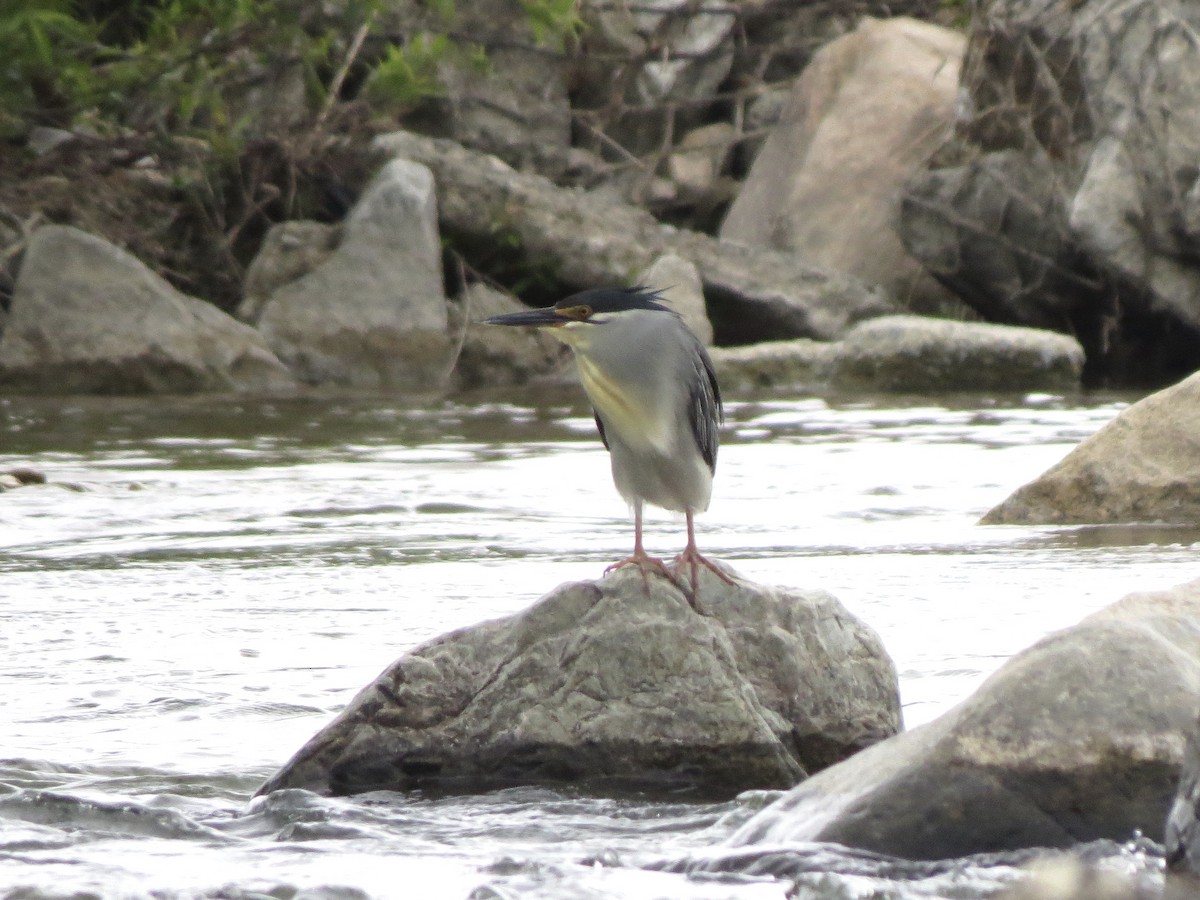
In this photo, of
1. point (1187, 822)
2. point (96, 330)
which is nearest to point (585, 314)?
point (1187, 822)

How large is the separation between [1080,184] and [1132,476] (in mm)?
7096

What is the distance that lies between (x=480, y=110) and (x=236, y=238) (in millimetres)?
2496

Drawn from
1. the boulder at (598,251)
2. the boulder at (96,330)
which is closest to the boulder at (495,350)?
the boulder at (598,251)

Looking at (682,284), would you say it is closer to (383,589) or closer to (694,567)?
(383,589)

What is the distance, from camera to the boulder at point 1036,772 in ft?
10.4

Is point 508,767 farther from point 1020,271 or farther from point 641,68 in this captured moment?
point 641,68

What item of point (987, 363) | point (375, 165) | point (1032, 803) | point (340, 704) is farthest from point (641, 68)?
point (1032, 803)

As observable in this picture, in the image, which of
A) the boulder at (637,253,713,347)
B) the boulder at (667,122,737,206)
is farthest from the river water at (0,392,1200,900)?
the boulder at (667,122,737,206)

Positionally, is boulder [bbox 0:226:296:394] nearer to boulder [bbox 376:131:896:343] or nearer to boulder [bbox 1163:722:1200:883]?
boulder [bbox 376:131:896:343]

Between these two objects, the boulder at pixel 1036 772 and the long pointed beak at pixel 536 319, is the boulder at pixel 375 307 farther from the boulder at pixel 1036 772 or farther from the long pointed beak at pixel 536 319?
the boulder at pixel 1036 772

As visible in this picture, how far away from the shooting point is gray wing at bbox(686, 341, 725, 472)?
4.28 metres

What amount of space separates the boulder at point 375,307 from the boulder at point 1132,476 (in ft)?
21.3

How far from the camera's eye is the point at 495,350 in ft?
44.0

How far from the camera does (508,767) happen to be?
3.79 m
